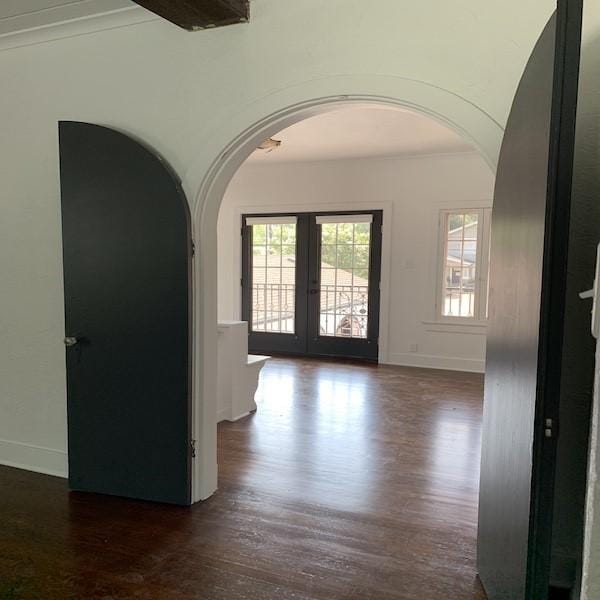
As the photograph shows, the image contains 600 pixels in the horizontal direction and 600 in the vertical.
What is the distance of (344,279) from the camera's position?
282 inches

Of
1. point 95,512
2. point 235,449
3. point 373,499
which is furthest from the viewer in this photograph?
point 235,449

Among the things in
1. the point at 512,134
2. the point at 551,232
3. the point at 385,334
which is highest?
the point at 512,134

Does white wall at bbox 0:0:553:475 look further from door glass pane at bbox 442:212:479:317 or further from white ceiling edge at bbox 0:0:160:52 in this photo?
door glass pane at bbox 442:212:479:317

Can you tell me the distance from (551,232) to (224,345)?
10.8ft

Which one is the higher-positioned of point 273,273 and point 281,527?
point 273,273

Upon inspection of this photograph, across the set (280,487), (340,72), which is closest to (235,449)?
(280,487)

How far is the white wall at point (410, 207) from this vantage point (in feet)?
21.0

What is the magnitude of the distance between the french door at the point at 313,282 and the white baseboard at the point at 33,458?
15.2ft

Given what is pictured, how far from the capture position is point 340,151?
6.41 meters

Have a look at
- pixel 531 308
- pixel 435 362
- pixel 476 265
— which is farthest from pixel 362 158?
pixel 531 308

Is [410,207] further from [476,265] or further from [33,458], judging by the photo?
[33,458]

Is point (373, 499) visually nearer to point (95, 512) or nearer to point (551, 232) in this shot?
point (95, 512)

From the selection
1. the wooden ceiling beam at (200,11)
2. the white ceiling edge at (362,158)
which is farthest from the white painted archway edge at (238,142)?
the white ceiling edge at (362,158)

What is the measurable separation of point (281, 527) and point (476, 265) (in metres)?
4.85
